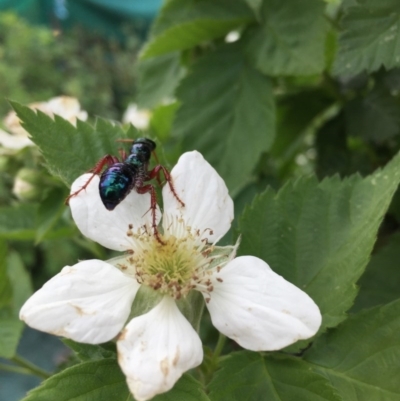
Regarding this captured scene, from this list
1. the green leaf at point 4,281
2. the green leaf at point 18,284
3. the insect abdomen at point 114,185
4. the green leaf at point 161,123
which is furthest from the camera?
the green leaf at point 161,123

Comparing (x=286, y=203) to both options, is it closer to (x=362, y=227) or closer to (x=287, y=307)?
(x=362, y=227)

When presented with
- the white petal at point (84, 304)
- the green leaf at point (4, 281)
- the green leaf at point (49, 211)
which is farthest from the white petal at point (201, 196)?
the green leaf at point (4, 281)

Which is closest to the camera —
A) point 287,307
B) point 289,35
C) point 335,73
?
point 287,307

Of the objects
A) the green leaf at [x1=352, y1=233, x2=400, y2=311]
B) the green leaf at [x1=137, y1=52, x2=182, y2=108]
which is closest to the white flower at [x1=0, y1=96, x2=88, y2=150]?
the green leaf at [x1=137, y1=52, x2=182, y2=108]

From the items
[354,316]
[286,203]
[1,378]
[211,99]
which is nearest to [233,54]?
[211,99]

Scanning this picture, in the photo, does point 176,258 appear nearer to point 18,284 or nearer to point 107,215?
point 107,215

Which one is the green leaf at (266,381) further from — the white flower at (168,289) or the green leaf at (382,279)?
the green leaf at (382,279)

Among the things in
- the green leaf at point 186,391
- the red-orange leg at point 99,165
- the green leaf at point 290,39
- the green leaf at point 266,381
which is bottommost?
the green leaf at point 266,381
